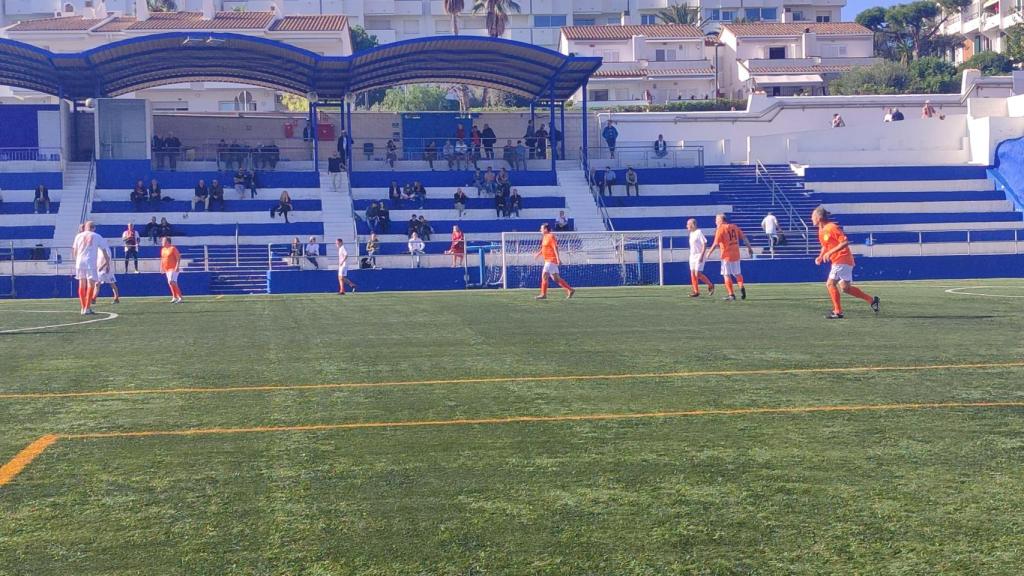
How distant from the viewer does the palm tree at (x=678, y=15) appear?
95062mm

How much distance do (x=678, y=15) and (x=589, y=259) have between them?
66.6 m

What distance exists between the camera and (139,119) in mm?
42094

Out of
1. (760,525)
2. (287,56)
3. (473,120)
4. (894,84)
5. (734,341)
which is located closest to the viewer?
(760,525)

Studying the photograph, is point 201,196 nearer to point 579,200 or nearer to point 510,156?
point 510,156

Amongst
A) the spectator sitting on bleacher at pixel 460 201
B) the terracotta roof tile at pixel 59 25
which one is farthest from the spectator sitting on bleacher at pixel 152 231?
the terracotta roof tile at pixel 59 25

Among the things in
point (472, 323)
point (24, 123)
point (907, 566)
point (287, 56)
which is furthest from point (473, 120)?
point (907, 566)

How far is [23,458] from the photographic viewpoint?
676 centimetres

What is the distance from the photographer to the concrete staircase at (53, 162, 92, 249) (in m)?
36.8

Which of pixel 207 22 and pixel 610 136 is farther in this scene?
pixel 207 22

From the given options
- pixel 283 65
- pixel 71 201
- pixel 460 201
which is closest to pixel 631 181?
pixel 460 201

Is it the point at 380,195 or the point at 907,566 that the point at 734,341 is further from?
the point at 380,195

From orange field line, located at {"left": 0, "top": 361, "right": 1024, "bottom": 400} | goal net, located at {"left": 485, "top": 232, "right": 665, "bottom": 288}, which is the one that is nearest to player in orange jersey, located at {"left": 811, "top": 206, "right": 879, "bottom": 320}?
orange field line, located at {"left": 0, "top": 361, "right": 1024, "bottom": 400}

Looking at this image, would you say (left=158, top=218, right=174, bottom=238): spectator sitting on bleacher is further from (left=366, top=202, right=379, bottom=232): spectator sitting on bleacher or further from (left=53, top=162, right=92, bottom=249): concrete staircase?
(left=366, top=202, right=379, bottom=232): spectator sitting on bleacher

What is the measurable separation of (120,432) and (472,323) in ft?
28.8
